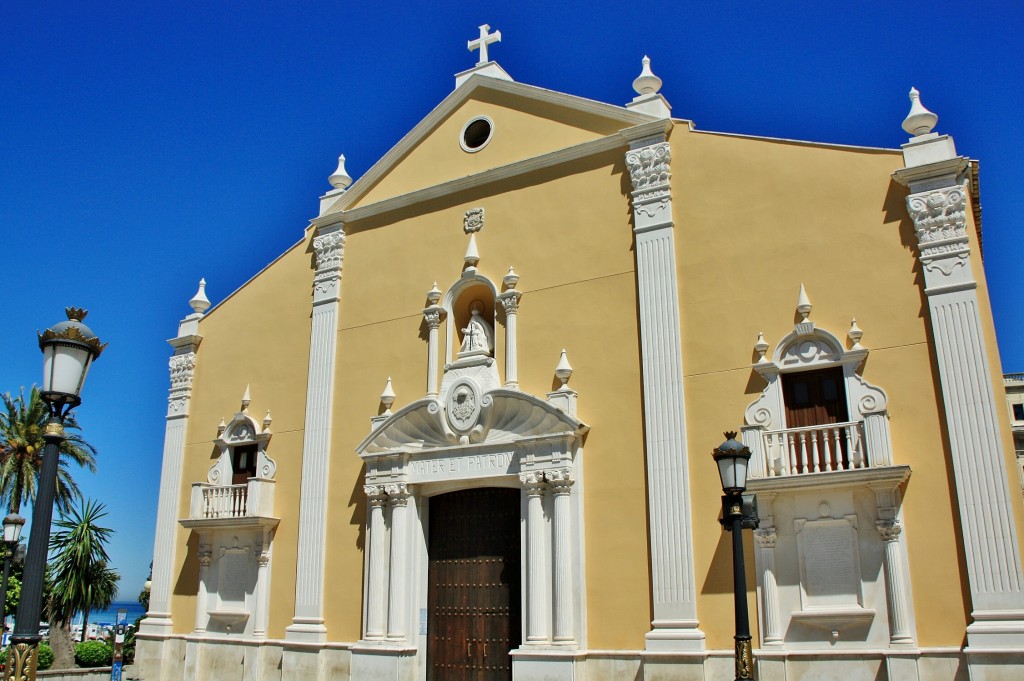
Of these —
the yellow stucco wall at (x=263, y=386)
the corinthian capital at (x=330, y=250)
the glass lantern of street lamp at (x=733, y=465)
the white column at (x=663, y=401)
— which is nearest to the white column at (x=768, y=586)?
the white column at (x=663, y=401)

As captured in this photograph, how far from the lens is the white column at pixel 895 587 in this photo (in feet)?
40.1

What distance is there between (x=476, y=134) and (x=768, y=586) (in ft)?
34.1

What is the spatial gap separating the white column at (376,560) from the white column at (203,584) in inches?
168

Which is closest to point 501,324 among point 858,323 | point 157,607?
point 858,323

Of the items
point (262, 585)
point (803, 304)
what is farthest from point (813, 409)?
point (262, 585)

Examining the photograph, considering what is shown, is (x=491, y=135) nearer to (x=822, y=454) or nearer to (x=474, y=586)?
(x=474, y=586)

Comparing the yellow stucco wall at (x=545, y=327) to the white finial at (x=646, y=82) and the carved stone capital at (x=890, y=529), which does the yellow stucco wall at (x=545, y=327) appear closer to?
the white finial at (x=646, y=82)

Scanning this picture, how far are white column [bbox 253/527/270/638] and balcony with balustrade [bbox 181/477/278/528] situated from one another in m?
0.41

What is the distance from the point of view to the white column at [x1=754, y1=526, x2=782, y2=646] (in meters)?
13.0

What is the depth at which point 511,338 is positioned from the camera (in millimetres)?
16734

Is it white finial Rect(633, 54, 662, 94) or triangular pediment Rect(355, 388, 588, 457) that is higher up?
white finial Rect(633, 54, 662, 94)

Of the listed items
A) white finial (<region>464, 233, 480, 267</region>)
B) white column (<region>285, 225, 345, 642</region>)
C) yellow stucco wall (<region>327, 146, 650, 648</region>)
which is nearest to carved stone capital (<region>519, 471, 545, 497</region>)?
yellow stucco wall (<region>327, 146, 650, 648</region>)

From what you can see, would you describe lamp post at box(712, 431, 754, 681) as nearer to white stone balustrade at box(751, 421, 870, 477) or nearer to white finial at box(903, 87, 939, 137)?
white stone balustrade at box(751, 421, 870, 477)

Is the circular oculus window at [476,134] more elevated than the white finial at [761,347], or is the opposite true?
the circular oculus window at [476,134]
